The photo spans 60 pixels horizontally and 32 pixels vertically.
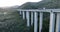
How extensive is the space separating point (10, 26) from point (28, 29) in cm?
258

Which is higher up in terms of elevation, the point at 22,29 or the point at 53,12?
the point at 53,12

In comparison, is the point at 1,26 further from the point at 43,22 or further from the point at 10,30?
the point at 43,22

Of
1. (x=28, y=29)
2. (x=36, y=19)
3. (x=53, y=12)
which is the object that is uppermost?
(x=53, y=12)

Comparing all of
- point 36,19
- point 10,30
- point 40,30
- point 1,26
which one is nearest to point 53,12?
point 40,30

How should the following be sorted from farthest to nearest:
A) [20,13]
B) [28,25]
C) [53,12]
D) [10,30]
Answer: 1. [20,13]
2. [28,25]
3. [10,30]
4. [53,12]

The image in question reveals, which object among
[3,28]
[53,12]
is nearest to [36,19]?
[3,28]

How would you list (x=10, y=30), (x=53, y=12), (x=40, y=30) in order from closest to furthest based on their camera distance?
(x=53, y=12) < (x=40, y=30) < (x=10, y=30)

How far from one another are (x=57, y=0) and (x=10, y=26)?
13851 millimetres

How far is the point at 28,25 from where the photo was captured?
22750 millimetres

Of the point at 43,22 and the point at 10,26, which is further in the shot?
the point at 10,26

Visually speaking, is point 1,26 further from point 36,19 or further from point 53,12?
point 53,12

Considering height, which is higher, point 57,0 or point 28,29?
point 57,0

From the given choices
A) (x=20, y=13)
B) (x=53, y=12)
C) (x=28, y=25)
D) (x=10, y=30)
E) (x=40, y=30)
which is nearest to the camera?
A: (x=53, y=12)

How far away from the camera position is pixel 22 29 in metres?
20.3
